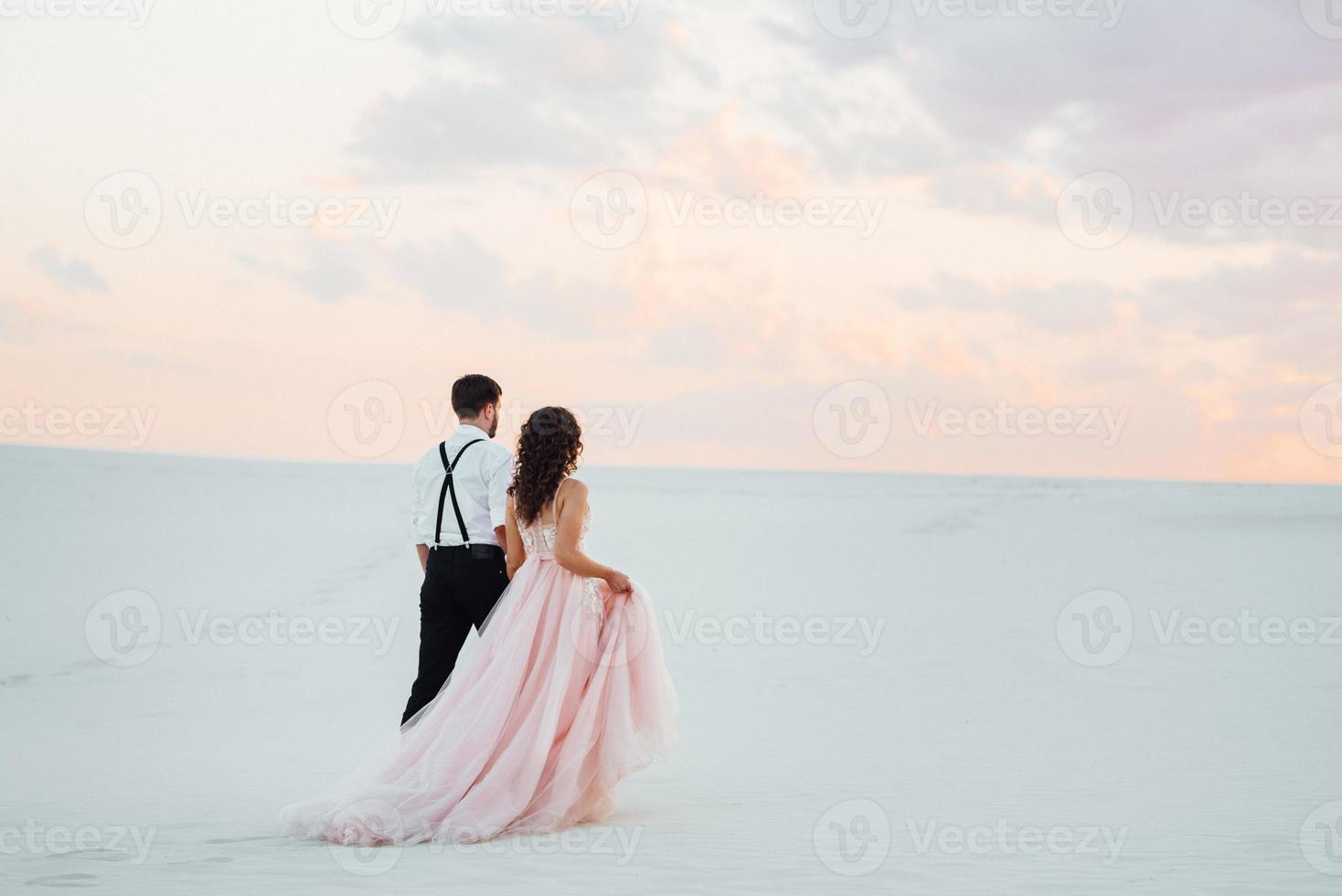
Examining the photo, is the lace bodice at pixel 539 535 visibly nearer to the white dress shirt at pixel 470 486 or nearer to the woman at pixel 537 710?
the woman at pixel 537 710

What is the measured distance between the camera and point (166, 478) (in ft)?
81.8

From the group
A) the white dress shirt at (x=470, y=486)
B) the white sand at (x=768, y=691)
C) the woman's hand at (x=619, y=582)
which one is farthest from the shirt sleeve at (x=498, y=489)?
the white sand at (x=768, y=691)

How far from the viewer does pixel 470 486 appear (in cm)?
616

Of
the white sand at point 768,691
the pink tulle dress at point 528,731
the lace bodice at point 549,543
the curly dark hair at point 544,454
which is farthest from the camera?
the lace bodice at point 549,543

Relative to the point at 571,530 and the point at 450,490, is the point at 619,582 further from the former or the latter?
the point at 450,490

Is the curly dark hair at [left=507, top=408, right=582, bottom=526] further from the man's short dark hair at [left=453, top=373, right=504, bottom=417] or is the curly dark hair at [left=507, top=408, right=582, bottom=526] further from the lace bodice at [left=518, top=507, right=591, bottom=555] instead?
the man's short dark hair at [left=453, top=373, right=504, bottom=417]

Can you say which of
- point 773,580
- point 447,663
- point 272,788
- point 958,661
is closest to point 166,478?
point 773,580

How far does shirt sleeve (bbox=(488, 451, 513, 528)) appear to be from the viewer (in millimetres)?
6109

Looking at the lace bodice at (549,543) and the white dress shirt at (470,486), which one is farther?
the white dress shirt at (470,486)

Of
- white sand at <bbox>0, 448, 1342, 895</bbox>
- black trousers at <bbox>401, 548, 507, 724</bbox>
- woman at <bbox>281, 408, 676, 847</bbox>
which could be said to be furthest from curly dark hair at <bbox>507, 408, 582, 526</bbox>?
white sand at <bbox>0, 448, 1342, 895</bbox>

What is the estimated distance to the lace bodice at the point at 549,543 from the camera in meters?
6.02

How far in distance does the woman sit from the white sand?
224mm

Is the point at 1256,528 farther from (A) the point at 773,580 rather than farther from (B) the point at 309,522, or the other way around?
(B) the point at 309,522

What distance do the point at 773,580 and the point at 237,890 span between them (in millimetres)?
14039
